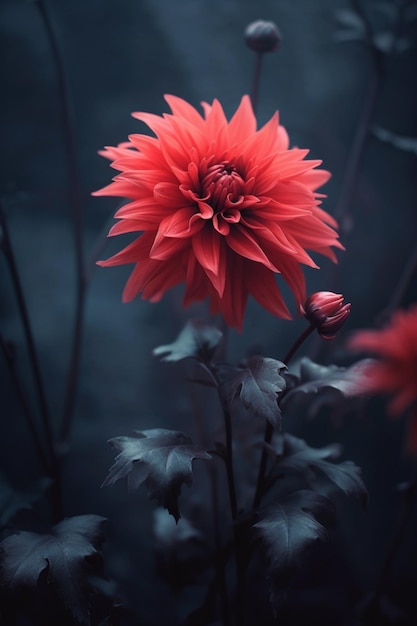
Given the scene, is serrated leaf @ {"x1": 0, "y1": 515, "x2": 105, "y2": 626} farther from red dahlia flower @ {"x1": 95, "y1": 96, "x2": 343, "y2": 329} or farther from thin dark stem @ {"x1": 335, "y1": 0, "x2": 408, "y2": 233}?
thin dark stem @ {"x1": 335, "y1": 0, "x2": 408, "y2": 233}

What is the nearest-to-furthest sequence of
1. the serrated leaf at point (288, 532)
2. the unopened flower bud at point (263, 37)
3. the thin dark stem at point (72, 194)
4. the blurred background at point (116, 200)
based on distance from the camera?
the serrated leaf at point (288, 532) → the unopened flower bud at point (263, 37) → the thin dark stem at point (72, 194) → the blurred background at point (116, 200)

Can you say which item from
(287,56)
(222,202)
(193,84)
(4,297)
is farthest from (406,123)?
(4,297)

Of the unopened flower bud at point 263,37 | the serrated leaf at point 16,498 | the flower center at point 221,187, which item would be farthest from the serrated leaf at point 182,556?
the unopened flower bud at point 263,37

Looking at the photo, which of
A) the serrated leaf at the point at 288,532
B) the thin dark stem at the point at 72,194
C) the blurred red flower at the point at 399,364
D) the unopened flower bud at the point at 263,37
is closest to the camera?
the blurred red flower at the point at 399,364

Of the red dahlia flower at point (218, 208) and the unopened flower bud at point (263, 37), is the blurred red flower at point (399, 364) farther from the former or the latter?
the unopened flower bud at point (263, 37)

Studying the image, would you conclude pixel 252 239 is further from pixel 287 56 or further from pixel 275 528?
pixel 287 56

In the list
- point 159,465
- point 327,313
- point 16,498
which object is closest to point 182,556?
point 16,498

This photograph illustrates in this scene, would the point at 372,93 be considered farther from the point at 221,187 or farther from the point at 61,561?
the point at 61,561
